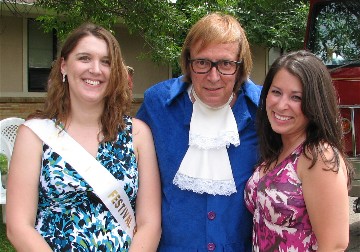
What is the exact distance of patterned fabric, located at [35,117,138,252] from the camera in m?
2.30

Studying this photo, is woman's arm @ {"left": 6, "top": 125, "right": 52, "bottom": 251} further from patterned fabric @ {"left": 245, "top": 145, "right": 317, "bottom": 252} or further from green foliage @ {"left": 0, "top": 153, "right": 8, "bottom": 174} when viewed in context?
green foliage @ {"left": 0, "top": 153, "right": 8, "bottom": 174}

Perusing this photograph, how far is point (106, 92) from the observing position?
2475mm

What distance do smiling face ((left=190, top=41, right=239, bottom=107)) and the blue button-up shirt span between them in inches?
4.9

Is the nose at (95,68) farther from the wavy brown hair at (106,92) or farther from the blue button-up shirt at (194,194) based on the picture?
the blue button-up shirt at (194,194)

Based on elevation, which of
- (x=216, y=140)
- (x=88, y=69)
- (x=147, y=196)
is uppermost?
(x=88, y=69)

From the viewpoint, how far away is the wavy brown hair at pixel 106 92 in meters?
2.46

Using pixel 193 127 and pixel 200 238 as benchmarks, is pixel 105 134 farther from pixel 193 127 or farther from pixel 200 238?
pixel 200 238

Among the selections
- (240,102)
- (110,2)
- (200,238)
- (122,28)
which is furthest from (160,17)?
(122,28)

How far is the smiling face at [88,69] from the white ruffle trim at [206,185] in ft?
1.86

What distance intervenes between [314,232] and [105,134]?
1048mm

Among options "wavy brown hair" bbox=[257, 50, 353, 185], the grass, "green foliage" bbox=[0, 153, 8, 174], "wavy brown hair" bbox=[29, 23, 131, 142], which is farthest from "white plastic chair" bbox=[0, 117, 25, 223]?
"wavy brown hair" bbox=[257, 50, 353, 185]

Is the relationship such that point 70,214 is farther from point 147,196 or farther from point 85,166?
point 147,196

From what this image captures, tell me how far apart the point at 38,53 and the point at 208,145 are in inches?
399

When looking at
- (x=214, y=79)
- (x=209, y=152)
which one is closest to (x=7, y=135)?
(x=209, y=152)
